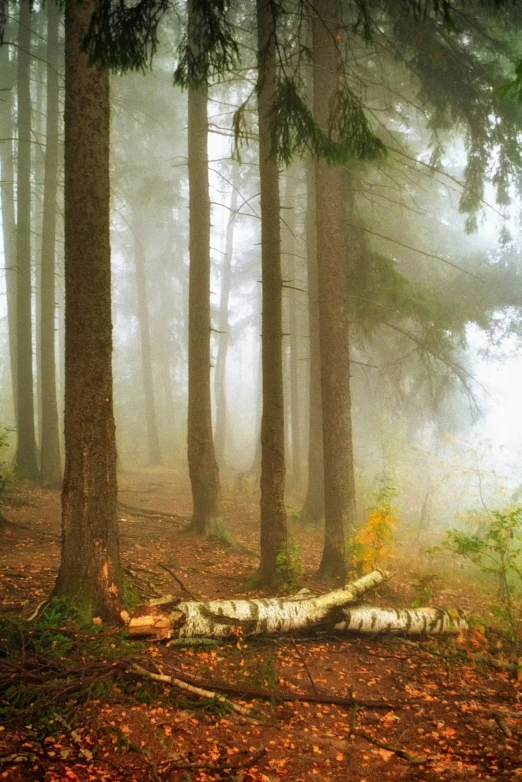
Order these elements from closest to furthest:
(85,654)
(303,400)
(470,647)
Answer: (85,654), (470,647), (303,400)

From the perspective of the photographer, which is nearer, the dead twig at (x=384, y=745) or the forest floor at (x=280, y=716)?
the forest floor at (x=280, y=716)

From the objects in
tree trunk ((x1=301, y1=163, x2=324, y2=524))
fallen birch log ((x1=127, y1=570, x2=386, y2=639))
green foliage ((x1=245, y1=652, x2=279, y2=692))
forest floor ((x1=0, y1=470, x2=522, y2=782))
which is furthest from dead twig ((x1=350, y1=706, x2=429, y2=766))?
tree trunk ((x1=301, y1=163, x2=324, y2=524))

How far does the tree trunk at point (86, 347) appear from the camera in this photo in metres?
5.38

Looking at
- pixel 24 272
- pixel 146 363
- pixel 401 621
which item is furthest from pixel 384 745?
pixel 146 363

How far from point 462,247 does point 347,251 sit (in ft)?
34.9

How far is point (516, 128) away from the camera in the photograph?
29.0ft

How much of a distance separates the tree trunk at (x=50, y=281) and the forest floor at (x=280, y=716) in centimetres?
541

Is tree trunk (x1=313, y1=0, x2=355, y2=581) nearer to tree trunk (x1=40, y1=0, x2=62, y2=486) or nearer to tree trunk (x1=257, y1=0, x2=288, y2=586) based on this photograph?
tree trunk (x1=257, y1=0, x2=288, y2=586)

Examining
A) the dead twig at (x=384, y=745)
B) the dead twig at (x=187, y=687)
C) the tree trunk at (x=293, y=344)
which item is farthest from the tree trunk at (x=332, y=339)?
the tree trunk at (x=293, y=344)

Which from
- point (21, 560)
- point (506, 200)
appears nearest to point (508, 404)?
point (506, 200)

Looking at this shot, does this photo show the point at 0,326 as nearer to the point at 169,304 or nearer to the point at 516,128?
the point at 169,304

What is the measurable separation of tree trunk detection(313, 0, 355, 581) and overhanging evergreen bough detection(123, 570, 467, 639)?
1.37 metres

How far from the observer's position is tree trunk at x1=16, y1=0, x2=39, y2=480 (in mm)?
13250

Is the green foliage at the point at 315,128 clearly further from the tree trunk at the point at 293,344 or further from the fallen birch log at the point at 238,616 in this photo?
the tree trunk at the point at 293,344
